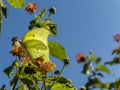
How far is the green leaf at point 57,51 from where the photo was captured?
2510 millimetres

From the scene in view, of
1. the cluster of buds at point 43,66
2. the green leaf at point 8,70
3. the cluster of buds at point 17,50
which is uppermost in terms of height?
the cluster of buds at point 17,50

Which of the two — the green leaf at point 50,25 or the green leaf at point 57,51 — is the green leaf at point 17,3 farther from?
the green leaf at point 50,25

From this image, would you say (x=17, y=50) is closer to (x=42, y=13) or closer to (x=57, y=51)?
(x=57, y=51)

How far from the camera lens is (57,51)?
8.34 feet

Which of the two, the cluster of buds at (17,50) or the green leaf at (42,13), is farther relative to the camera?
the green leaf at (42,13)

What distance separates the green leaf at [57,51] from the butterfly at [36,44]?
202 millimetres

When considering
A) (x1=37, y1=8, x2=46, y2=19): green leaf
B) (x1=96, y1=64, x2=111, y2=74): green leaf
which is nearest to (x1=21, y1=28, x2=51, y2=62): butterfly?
(x1=96, y1=64, x2=111, y2=74): green leaf

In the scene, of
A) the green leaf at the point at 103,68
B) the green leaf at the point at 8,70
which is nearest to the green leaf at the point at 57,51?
the green leaf at the point at 8,70

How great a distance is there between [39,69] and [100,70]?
4.86 ft

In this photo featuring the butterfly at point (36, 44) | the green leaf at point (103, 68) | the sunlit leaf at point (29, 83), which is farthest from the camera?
the sunlit leaf at point (29, 83)

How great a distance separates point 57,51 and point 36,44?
0.36 metres

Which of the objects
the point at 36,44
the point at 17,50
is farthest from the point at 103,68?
the point at 17,50

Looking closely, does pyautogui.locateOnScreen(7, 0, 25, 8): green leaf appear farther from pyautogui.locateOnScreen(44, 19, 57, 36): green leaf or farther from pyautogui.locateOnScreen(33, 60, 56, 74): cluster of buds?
pyautogui.locateOnScreen(44, 19, 57, 36): green leaf

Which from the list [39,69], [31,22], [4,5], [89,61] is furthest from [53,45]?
[89,61]
